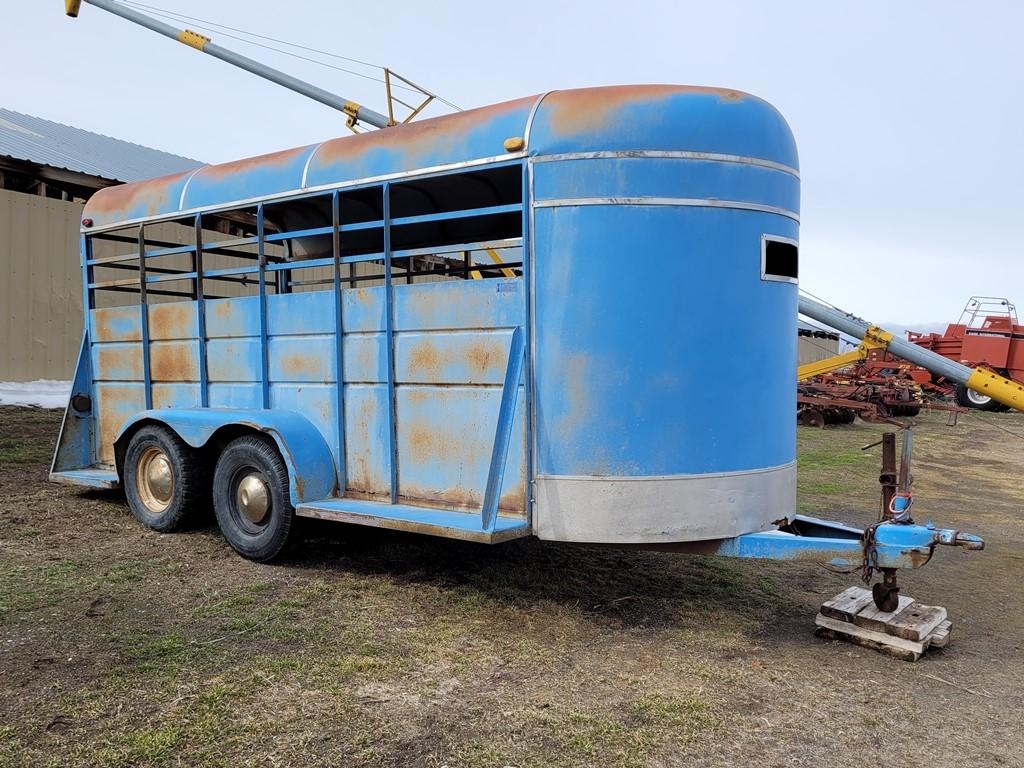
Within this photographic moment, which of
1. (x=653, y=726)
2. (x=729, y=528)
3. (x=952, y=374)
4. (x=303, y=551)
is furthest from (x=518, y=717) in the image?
(x=952, y=374)

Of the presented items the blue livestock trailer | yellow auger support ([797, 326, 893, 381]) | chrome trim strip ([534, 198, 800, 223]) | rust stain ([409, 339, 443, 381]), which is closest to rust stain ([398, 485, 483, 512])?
the blue livestock trailer

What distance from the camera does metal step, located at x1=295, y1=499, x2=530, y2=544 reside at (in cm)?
427

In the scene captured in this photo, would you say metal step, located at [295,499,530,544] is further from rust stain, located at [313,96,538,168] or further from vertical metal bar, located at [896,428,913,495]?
rust stain, located at [313,96,538,168]

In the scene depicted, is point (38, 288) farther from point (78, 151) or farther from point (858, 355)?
point (858, 355)

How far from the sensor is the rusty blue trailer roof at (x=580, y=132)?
13.9 ft

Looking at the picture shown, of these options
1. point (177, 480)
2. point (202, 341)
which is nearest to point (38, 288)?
point (202, 341)

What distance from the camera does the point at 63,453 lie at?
272 inches

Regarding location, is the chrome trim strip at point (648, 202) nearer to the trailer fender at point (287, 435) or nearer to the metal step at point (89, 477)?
the trailer fender at point (287, 435)

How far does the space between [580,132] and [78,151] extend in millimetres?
14393

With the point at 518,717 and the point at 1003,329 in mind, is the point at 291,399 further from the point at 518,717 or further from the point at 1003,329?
the point at 1003,329

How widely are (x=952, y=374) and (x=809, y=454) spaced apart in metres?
8.04

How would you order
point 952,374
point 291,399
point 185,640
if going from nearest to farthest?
point 185,640
point 291,399
point 952,374

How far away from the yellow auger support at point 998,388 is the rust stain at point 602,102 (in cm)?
1638

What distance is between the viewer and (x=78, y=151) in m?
15.4
